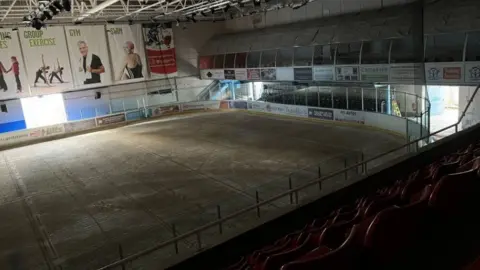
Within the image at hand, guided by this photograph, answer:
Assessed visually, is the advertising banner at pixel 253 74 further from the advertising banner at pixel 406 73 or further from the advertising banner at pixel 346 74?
the advertising banner at pixel 406 73

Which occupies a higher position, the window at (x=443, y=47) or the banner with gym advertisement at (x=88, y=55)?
the banner with gym advertisement at (x=88, y=55)

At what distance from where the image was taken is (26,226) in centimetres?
1015

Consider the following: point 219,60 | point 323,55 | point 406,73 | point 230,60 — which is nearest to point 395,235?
point 406,73

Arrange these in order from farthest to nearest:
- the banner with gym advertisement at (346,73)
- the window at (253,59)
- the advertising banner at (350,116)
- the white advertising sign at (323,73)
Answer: the window at (253,59)
the white advertising sign at (323,73)
the banner with gym advertisement at (346,73)
the advertising banner at (350,116)

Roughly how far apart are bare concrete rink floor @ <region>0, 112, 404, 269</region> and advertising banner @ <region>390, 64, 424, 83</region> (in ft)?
8.52

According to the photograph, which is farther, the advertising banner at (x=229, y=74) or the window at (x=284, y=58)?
the advertising banner at (x=229, y=74)

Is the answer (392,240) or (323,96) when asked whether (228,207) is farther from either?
(323,96)

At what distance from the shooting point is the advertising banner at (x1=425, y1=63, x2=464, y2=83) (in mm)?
14695

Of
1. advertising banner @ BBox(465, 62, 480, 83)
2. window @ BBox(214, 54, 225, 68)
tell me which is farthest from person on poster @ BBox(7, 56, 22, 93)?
advertising banner @ BBox(465, 62, 480, 83)

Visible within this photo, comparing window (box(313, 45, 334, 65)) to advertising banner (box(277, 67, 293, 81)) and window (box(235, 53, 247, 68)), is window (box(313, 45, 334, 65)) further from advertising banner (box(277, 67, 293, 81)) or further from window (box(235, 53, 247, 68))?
window (box(235, 53, 247, 68))

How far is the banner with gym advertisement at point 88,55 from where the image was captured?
81.3ft

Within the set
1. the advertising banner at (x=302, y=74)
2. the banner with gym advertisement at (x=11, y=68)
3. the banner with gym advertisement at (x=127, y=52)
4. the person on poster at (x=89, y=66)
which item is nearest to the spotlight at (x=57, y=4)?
the banner with gym advertisement at (x=11, y=68)

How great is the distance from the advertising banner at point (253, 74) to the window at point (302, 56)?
10.7 ft

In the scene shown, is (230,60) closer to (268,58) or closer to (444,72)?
(268,58)
